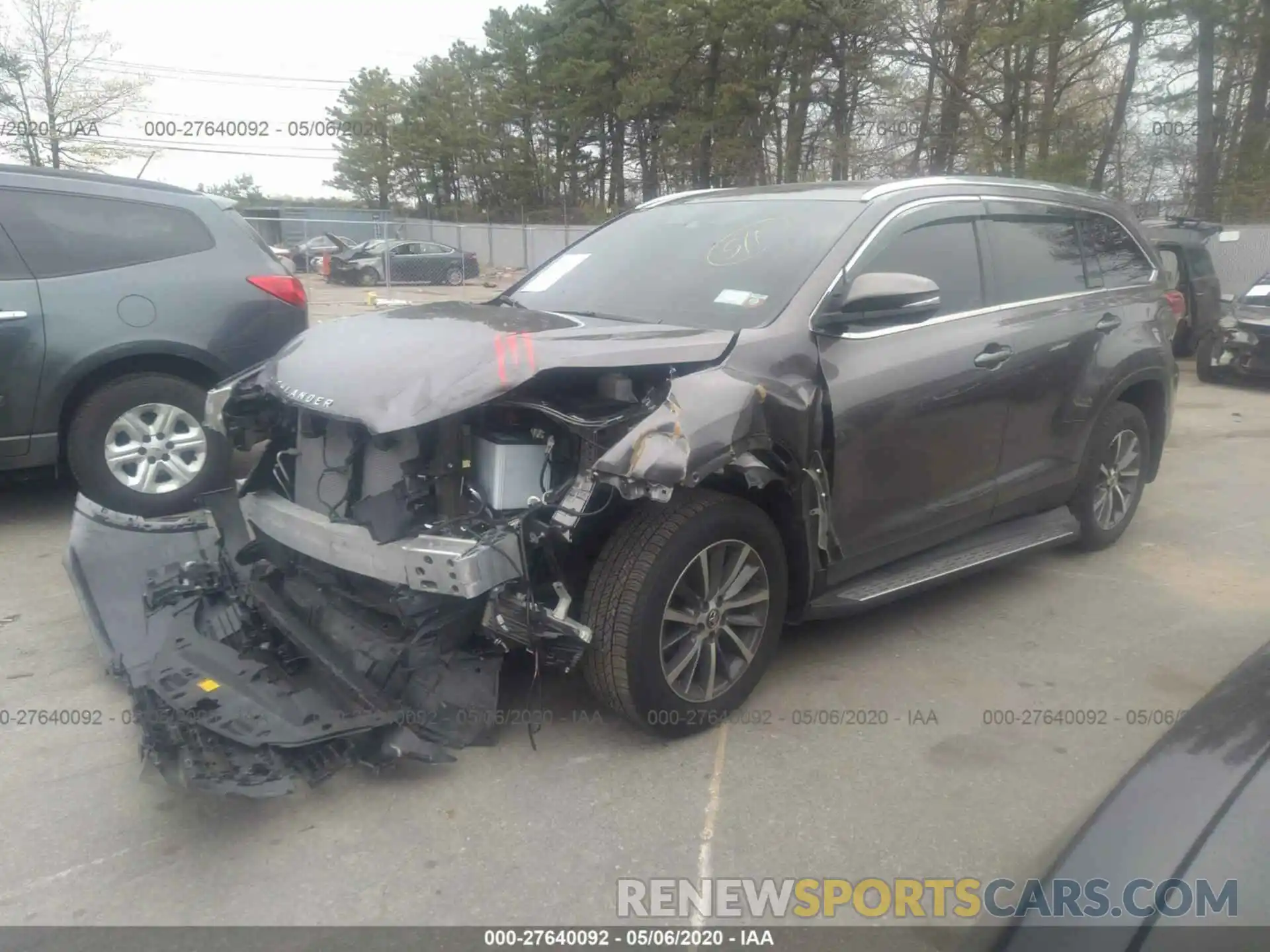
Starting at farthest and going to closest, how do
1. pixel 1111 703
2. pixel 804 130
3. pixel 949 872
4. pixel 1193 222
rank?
pixel 804 130 < pixel 1193 222 < pixel 1111 703 < pixel 949 872

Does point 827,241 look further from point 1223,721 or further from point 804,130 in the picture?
point 804,130

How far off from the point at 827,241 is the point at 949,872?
2.28 metres

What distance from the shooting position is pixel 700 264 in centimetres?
406

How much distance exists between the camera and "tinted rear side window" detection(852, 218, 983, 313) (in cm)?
397

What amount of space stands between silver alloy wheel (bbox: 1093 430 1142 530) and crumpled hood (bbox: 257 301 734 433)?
2.78 meters

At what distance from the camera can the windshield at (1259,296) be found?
1167 centimetres

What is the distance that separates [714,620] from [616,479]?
0.74 metres

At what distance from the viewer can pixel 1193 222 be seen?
47.3 ft

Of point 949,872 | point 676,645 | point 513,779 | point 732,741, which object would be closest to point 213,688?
point 513,779

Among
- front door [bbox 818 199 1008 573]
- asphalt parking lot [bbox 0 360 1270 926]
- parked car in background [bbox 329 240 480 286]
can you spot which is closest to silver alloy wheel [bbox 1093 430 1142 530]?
asphalt parking lot [bbox 0 360 1270 926]

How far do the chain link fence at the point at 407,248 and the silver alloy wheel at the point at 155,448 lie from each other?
54.4 ft

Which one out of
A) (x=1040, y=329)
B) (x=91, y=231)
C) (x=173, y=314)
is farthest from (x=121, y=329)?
(x=1040, y=329)

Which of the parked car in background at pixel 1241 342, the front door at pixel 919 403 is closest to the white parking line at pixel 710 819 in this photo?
the front door at pixel 919 403

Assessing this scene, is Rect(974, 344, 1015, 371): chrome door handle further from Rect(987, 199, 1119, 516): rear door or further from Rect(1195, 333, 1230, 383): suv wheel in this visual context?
Rect(1195, 333, 1230, 383): suv wheel
